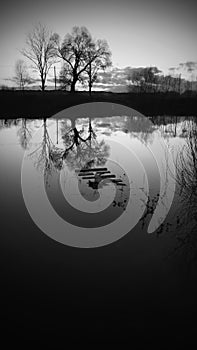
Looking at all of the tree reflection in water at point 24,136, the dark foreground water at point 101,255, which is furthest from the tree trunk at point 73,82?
the dark foreground water at point 101,255

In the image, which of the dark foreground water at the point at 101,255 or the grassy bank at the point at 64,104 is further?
the grassy bank at the point at 64,104

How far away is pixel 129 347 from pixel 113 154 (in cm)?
1160

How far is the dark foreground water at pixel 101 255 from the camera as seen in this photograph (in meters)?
4.03

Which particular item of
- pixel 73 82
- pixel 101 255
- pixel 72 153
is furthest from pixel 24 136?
pixel 73 82

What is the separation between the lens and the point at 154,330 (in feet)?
12.7

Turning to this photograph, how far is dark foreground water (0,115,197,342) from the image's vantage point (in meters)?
4.03

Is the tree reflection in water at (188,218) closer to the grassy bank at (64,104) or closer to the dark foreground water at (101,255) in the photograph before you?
the dark foreground water at (101,255)

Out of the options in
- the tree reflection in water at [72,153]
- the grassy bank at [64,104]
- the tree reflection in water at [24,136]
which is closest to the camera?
the tree reflection in water at [72,153]

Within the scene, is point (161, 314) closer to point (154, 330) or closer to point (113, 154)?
point (154, 330)

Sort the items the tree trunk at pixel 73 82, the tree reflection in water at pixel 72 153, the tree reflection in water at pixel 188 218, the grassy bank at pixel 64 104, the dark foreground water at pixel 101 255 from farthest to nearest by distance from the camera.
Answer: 1. the tree trunk at pixel 73 82
2. the grassy bank at pixel 64 104
3. the tree reflection in water at pixel 72 153
4. the tree reflection in water at pixel 188 218
5. the dark foreground water at pixel 101 255

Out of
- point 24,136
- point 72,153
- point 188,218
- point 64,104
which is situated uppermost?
point 64,104

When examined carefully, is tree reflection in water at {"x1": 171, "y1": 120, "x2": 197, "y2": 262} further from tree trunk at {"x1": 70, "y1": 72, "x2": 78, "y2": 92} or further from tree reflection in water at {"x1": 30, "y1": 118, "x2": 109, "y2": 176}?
tree trunk at {"x1": 70, "y1": 72, "x2": 78, "y2": 92}

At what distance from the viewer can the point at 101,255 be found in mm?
5637

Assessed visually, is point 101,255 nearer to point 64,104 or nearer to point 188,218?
point 188,218
